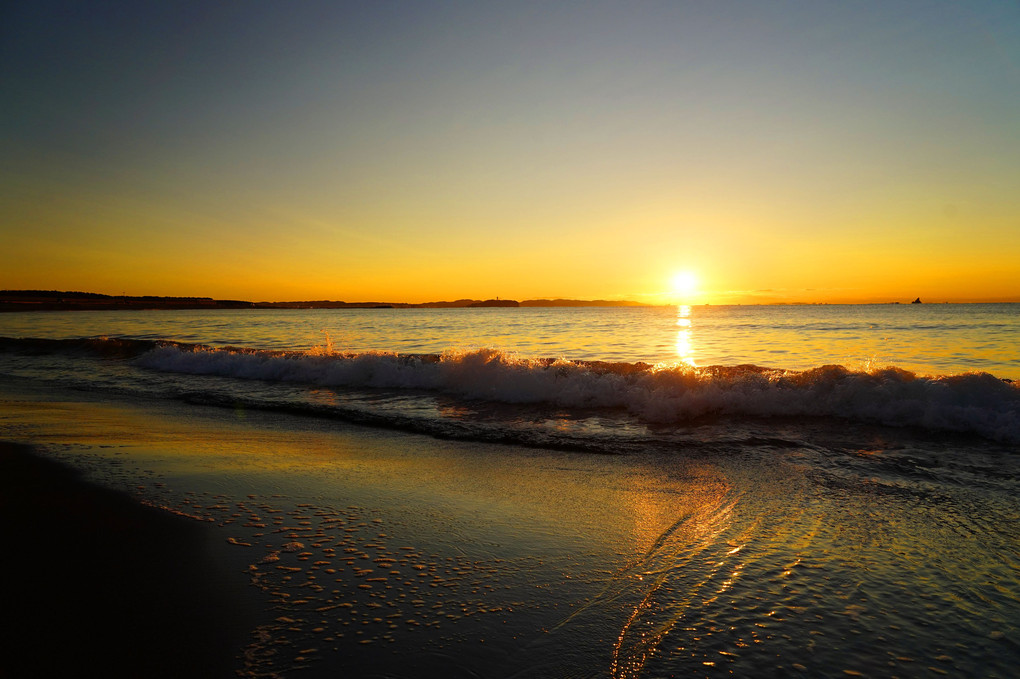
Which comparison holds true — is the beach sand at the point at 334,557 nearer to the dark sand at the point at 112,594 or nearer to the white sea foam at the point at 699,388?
the dark sand at the point at 112,594

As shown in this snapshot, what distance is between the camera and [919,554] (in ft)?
15.2

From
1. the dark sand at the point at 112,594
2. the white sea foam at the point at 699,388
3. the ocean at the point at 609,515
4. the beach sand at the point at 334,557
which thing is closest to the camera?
the dark sand at the point at 112,594

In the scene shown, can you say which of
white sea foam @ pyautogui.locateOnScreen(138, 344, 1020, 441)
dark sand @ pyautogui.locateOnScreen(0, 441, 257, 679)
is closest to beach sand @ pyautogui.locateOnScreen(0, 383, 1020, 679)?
dark sand @ pyautogui.locateOnScreen(0, 441, 257, 679)

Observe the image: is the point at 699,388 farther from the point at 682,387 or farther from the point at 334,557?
the point at 334,557

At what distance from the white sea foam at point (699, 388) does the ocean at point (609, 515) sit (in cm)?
7

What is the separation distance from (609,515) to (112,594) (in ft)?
14.1

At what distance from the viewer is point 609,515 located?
5.60 metres

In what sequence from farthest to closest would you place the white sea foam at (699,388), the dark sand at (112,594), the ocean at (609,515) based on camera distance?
the white sea foam at (699,388), the ocean at (609,515), the dark sand at (112,594)

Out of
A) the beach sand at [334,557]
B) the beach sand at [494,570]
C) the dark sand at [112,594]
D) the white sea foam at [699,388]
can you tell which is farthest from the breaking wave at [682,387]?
the dark sand at [112,594]

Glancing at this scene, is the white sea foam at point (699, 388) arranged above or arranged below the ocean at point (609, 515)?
above

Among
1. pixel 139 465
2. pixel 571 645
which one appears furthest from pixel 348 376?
pixel 571 645

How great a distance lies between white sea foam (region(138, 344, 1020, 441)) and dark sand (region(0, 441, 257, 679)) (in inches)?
360

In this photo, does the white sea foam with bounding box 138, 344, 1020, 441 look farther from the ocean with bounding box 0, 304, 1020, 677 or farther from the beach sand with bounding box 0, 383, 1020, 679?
the beach sand with bounding box 0, 383, 1020, 679

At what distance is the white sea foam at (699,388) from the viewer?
10180 mm
